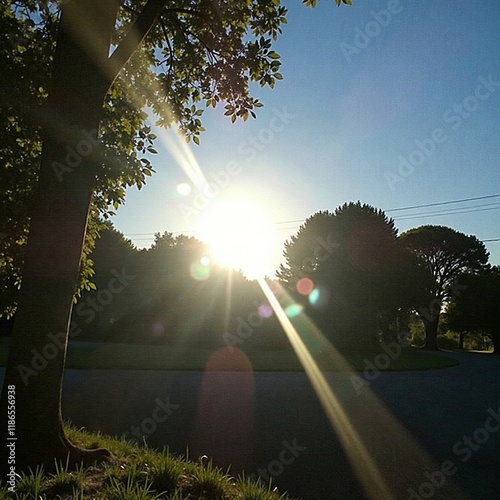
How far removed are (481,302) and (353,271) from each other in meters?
27.9

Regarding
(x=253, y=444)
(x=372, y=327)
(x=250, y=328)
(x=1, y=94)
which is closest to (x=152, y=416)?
(x=253, y=444)

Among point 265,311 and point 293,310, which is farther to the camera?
point 293,310

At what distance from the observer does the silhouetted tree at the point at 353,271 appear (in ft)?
94.1

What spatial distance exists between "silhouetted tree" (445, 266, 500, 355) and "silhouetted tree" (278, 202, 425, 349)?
18154 mm

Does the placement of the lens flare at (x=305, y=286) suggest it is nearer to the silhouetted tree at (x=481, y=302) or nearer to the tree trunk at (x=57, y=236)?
the tree trunk at (x=57, y=236)

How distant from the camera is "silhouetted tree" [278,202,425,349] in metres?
28.7

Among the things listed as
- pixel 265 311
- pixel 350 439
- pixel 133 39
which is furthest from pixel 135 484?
pixel 265 311

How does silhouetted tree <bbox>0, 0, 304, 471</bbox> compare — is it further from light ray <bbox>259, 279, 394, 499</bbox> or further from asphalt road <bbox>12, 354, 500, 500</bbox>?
light ray <bbox>259, 279, 394, 499</bbox>

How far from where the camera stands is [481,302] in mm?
49125

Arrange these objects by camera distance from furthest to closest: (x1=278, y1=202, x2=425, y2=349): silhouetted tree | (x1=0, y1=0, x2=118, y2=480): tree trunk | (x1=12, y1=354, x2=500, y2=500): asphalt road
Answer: (x1=278, y1=202, x2=425, y2=349): silhouetted tree
(x1=12, y1=354, x2=500, y2=500): asphalt road
(x1=0, y1=0, x2=118, y2=480): tree trunk

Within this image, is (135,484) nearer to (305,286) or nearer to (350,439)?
(350,439)

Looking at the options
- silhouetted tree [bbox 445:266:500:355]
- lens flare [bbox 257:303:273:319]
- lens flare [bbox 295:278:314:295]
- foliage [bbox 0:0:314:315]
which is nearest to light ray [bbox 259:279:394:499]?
foliage [bbox 0:0:314:315]

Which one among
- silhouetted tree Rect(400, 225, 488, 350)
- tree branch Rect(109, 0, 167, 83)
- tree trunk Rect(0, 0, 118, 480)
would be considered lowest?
tree trunk Rect(0, 0, 118, 480)

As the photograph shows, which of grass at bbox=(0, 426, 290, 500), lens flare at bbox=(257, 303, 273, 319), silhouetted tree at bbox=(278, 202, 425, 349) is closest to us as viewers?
grass at bbox=(0, 426, 290, 500)
